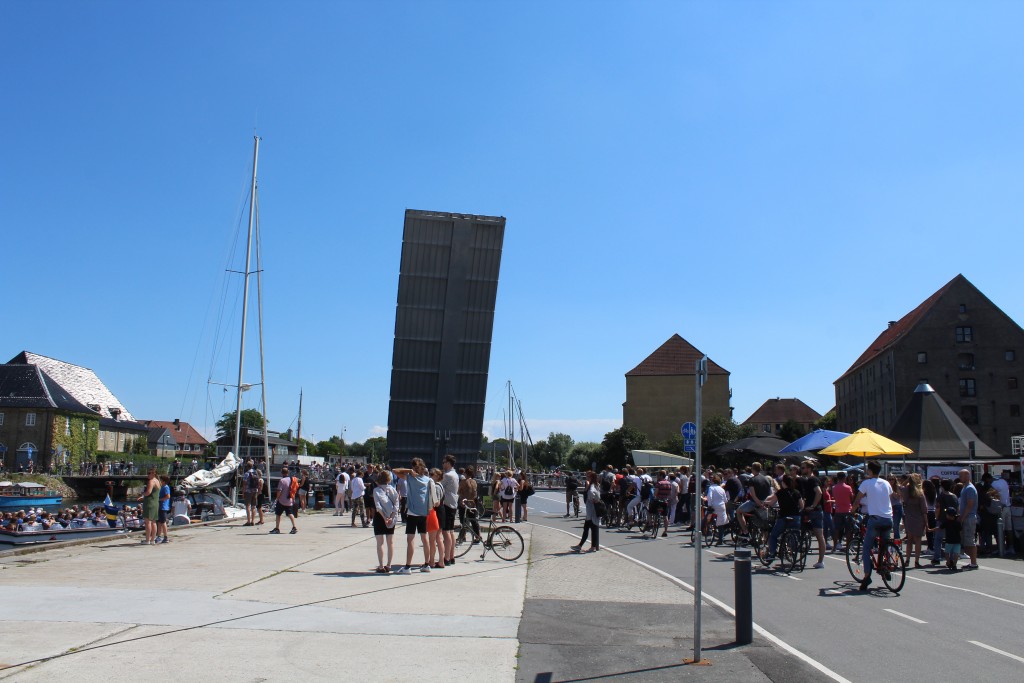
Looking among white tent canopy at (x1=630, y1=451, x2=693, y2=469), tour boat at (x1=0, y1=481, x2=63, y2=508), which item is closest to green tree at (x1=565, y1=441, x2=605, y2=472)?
white tent canopy at (x1=630, y1=451, x2=693, y2=469)

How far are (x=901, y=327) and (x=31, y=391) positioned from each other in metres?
83.6

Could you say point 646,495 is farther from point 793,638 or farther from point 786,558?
point 793,638

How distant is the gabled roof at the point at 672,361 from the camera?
10125 centimetres

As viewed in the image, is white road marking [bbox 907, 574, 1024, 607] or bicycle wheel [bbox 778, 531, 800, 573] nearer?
white road marking [bbox 907, 574, 1024, 607]

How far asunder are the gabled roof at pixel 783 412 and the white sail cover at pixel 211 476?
110973 mm

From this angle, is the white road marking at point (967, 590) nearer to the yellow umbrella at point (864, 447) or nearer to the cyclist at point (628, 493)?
the yellow umbrella at point (864, 447)

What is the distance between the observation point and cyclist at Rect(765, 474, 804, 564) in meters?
14.2

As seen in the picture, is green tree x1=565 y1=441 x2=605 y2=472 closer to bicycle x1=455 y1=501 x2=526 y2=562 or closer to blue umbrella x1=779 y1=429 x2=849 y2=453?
blue umbrella x1=779 y1=429 x2=849 y2=453

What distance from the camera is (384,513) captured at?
13242mm

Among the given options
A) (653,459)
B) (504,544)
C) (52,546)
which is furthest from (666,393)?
(52,546)

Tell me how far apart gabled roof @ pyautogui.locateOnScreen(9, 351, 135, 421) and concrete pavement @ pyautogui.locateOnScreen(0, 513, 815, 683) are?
76.3 meters

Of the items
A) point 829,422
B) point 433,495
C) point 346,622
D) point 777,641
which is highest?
point 829,422

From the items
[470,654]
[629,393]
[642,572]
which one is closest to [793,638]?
[470,654]

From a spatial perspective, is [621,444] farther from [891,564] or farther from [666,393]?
[891,564]
